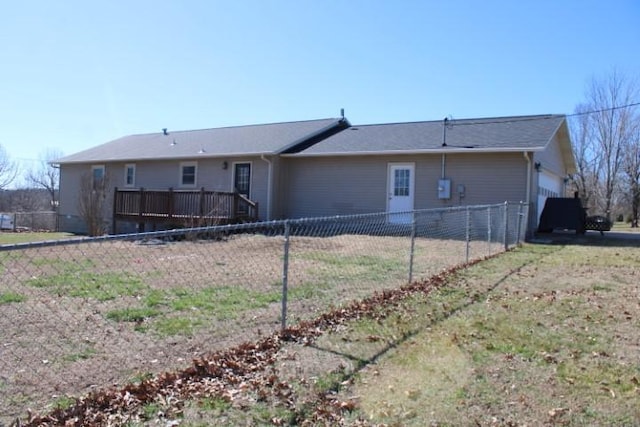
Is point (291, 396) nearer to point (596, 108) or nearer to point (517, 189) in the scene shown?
point (517, 189)

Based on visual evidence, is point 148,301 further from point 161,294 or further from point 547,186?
point 547,186

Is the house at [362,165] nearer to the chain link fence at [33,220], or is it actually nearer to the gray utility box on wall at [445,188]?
the gray utility box on wall at [445,188]

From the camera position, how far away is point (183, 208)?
16.2 m

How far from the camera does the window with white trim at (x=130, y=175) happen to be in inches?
858

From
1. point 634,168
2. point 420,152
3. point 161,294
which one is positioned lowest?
point 161,294

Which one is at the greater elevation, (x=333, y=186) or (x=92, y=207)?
(x=333, y=186)

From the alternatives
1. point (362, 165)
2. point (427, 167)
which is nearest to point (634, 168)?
point (427, 167)

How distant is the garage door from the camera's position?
54.6 ft

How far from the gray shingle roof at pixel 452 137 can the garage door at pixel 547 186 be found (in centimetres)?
174

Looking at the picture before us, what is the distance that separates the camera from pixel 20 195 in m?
42.2

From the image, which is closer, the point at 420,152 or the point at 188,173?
the point at 420,152

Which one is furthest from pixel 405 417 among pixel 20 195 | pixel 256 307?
pixel 20 195

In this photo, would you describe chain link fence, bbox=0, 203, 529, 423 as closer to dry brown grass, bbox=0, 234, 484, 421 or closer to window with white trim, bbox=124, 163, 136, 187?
dry brown grass, bbox=0, 234, 484, 421

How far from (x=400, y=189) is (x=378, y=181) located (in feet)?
2.63
